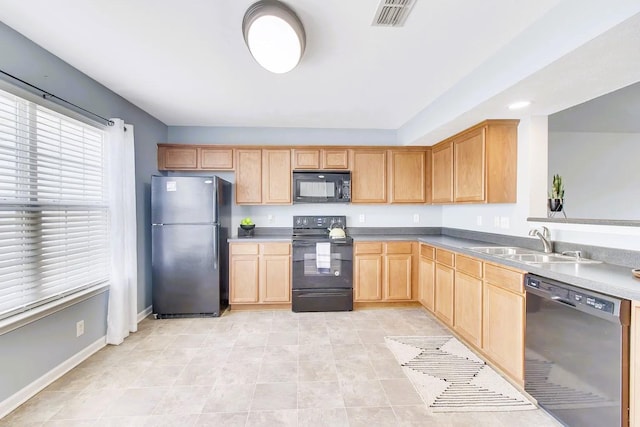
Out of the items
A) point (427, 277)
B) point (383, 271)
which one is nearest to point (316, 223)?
point (383, 271)

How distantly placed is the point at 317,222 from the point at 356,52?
8.02 feet

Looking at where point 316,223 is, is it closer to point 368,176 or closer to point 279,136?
point 368,176

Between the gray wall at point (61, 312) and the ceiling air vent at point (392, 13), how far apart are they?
6.38 feet

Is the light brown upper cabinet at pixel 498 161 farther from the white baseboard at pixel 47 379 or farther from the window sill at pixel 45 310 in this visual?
the white baseboard at pixel 47 379

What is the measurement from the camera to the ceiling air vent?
61.2 inches

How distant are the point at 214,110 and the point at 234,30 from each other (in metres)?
1.66

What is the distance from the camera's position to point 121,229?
2762 millimetres

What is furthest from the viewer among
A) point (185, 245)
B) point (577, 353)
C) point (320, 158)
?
point (320, 158)

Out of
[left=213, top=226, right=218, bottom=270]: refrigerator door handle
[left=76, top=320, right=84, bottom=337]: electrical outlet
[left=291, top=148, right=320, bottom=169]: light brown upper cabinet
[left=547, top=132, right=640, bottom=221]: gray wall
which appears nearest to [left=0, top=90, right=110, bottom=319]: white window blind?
[left=76, top=320, right=84, bottom=337]: electrical outlet

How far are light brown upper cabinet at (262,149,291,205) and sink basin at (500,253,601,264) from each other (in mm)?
2609

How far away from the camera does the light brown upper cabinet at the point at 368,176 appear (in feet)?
12.9

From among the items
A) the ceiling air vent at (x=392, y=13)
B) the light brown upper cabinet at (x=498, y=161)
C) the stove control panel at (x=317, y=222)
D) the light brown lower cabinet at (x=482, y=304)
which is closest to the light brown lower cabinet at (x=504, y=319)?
the light brown lower cabinet at (x=482, y=304)

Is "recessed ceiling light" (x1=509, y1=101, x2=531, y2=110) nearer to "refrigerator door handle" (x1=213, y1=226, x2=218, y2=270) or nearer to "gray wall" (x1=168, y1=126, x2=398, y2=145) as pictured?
"gray wall" (x1=168, y1=126, x2=398, y2=145)

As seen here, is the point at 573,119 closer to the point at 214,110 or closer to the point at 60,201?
the point at 214,110
